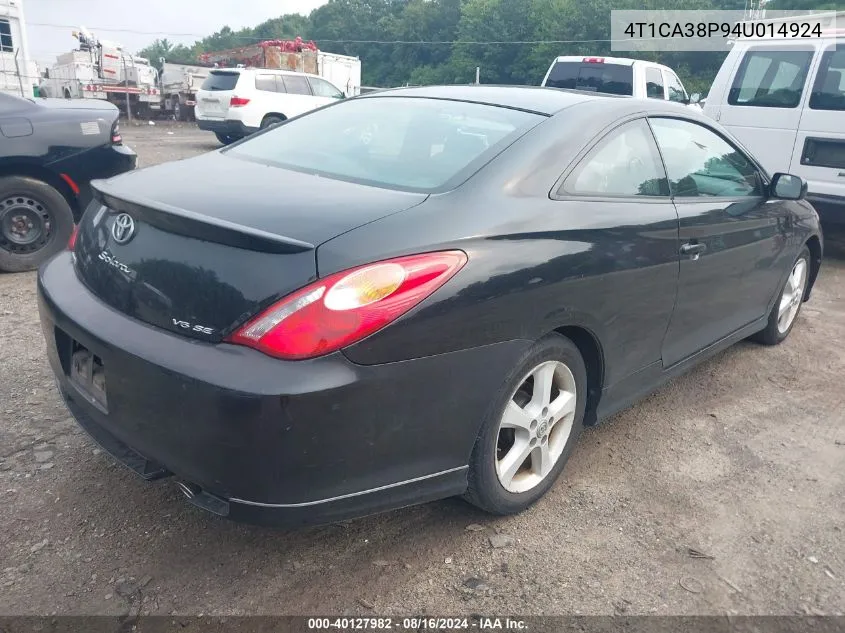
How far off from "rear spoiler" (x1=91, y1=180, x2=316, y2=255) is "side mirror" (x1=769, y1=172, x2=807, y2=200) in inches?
119

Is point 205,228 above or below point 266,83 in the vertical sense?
below

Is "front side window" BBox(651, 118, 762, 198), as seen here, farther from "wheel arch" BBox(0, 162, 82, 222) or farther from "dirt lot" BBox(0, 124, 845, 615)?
"wheel arch" BBox(0, 162, 82, 222)

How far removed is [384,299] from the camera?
1.94 m

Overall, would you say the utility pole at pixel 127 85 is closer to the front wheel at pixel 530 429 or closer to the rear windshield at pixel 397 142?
the rear windshield at pixel 397 142

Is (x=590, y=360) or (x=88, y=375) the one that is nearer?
(x=88, y=375)

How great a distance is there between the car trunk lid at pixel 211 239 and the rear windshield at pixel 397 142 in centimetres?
19

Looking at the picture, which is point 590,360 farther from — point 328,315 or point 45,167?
point 45,167

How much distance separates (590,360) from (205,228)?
1.60m

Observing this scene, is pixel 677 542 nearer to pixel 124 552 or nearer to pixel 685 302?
pixel 685 302

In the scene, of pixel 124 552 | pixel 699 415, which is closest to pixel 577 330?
pixel 699 415

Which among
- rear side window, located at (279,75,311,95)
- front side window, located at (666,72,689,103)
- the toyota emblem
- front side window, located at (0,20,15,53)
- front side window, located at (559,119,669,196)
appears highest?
front side window, located at (0,20,15,53)

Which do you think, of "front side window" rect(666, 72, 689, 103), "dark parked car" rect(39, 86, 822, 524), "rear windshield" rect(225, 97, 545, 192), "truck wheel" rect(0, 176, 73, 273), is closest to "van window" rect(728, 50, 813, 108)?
"dark parked car" rect(39, 86, 822, 524)

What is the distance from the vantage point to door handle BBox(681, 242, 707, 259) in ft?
10.1

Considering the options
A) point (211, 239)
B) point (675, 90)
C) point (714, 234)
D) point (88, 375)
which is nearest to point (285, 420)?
point (211, 239)
